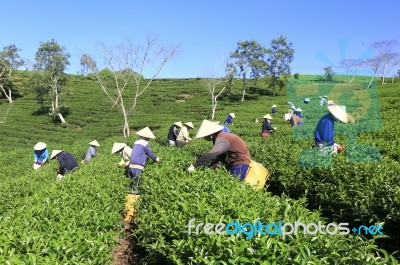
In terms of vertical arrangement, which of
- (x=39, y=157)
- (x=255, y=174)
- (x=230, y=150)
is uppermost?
(x=230, y=150)

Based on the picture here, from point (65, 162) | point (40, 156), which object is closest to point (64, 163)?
point (65, 162)

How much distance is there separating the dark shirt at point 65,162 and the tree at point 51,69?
30762mm

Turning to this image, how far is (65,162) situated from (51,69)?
32769mm

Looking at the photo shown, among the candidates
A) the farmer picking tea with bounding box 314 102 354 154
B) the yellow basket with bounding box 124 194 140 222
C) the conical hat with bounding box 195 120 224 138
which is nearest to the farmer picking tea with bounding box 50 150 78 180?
the yellow basket with bounding box 124 194 140 222

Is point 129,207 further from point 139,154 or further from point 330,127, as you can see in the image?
point 330,127

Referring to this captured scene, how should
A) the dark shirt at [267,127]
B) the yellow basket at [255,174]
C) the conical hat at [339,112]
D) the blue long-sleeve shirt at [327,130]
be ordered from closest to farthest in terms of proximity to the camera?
the yellow basket at [255,174] → the conical hat at [339,112] → the blue long-sleeve shirt at [327,130] → the dark shirt at [267,127]

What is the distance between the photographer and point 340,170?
17.9ft

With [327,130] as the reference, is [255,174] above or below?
below

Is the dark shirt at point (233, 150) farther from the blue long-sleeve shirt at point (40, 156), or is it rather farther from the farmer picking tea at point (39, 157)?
the blue long-sleeve shirt at point (40, 156)

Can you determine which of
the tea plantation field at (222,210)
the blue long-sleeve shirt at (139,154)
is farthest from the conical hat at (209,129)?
the blue long-sleeve shirt at (139,154)

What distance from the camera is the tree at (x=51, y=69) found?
126ft

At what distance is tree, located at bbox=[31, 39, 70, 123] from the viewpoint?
38344 millimetres

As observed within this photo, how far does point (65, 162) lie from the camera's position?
9.09m

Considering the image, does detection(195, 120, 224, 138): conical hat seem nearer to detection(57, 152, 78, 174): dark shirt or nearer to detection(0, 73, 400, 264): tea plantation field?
detection(0, 73, 400, 264): tea plantation field
